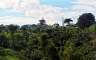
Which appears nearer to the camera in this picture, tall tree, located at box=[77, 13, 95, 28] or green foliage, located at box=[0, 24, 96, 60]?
green foliage, located at box=[0, 24, 96, 60]

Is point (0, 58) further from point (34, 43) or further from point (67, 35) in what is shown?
point (67, 35)

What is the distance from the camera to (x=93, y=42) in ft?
210

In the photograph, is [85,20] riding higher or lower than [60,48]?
higher

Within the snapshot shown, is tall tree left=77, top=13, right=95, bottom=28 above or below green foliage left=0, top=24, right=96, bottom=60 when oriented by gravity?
above

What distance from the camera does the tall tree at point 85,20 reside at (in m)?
99.3

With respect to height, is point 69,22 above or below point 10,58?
above

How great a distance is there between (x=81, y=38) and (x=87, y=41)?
1.52 m

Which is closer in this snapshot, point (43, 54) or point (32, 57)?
point (43, 54)

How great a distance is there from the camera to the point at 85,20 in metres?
102

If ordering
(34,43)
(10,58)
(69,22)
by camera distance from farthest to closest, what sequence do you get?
(69,22)
(34,43)
(10,58)

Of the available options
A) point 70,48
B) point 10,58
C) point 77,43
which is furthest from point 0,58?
point 77,43

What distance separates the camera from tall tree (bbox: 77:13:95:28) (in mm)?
99306

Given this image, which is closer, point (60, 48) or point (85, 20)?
point (60, 48)

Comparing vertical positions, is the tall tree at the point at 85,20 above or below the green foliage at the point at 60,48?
above
